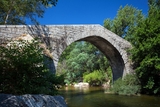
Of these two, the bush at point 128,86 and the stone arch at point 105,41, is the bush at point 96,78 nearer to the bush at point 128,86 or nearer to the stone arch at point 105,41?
the stone arch at point 105,41

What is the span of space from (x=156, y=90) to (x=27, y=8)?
11.3m

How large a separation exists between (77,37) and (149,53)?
481 centimetres

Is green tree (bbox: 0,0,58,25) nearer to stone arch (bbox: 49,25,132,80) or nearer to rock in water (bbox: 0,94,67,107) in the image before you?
stone arch (bbox: 49,25,132,80)

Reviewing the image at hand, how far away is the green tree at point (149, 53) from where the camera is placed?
11.4 metres

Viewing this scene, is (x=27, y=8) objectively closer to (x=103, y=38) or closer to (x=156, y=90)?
(x=103, y=38)

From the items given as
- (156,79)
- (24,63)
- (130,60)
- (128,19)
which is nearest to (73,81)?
(128,19)

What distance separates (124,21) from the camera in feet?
71.6

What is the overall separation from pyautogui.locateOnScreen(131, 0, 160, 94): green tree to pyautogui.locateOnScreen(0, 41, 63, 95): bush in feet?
26.9

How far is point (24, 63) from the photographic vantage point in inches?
182

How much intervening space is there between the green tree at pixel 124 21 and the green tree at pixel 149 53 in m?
8.86

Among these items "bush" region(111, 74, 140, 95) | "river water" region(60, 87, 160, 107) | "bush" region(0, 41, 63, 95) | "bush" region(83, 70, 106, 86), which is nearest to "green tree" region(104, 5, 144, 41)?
"bush" region(83, 70, 106, 86)

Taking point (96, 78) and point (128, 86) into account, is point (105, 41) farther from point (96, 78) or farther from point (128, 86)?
point (96, 78)

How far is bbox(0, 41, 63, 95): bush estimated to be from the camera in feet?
14.6

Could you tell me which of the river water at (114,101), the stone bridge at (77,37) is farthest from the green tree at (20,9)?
the river water at (114,101)
